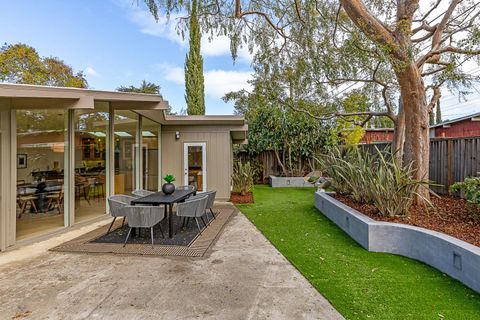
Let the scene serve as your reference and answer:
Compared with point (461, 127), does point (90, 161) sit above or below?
below

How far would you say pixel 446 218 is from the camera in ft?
15.8

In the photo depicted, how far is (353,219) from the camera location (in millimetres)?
5152

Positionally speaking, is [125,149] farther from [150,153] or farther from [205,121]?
[205,121]

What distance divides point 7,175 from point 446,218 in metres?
7.27

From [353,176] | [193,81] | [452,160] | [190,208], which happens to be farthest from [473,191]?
[193,81]

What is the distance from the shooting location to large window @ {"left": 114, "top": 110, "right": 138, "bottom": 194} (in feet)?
24.9

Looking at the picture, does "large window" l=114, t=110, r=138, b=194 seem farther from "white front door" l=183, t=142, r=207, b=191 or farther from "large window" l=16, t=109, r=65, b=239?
"white front door" l=183, t=142, r=207, b=191

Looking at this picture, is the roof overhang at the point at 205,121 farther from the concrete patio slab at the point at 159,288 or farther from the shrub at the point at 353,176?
the concrete patio slab at the point at 159,288

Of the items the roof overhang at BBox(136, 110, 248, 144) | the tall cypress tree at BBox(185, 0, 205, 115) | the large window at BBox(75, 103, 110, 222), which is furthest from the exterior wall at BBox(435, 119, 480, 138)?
the large window at BBox(75, 103, 110, 222)

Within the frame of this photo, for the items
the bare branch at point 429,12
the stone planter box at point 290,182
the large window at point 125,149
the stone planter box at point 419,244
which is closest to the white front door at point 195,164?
the large window at point 125,149

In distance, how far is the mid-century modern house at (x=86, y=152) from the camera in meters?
4.80

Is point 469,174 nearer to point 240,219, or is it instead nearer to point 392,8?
point 392,8

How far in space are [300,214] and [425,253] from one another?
3.49 m

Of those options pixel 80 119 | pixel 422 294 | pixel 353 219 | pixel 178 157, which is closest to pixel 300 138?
pixel 178 157
